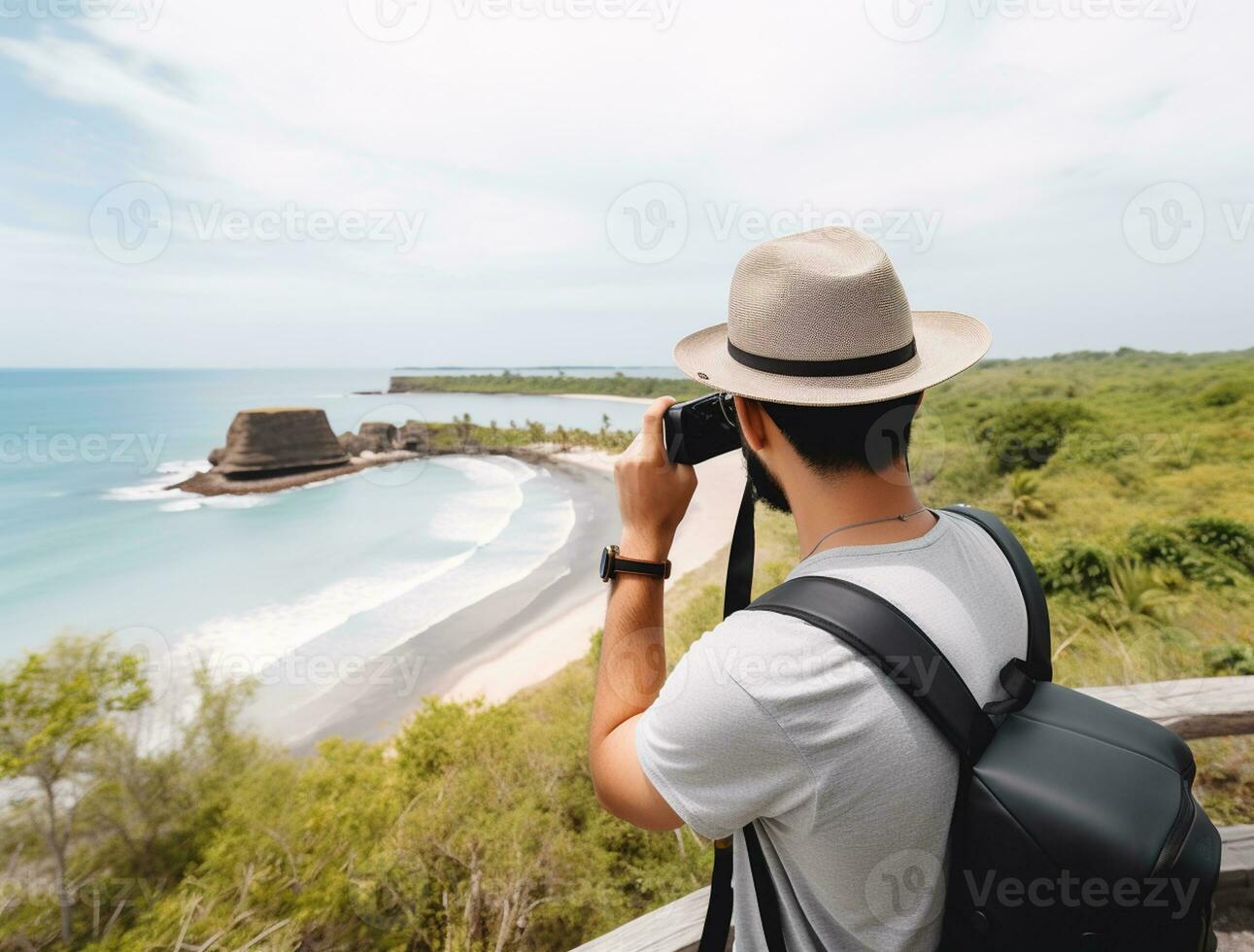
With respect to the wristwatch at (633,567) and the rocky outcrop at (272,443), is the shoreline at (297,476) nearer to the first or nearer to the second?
the rocky outcrop at (272,443)

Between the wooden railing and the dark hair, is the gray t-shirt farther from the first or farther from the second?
the wooden railing

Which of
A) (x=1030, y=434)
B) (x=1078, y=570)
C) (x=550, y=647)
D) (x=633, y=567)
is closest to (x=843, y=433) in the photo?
(x=633, y=567)

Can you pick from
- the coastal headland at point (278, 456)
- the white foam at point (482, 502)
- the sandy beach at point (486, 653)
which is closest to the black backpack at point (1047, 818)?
the sandy beach at point (486, 653)

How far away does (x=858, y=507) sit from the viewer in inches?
33.9

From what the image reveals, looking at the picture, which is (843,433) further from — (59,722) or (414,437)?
(414,437)

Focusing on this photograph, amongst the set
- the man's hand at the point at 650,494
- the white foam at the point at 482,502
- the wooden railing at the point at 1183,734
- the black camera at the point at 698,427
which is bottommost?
the white foam at the point at 482,502

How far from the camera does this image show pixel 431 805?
5.34 meters

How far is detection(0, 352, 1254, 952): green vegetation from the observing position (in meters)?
4.07

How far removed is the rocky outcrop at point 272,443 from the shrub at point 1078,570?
3899 cm

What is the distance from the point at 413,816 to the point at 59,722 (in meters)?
3.32

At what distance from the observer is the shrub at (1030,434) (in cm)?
1827

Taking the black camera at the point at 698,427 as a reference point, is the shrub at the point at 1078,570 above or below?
below

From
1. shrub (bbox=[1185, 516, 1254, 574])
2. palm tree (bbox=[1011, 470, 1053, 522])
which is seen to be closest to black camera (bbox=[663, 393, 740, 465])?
shrub (bbox=[1185, 516, 1254, 574])

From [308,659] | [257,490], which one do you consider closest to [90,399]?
[257,490]
